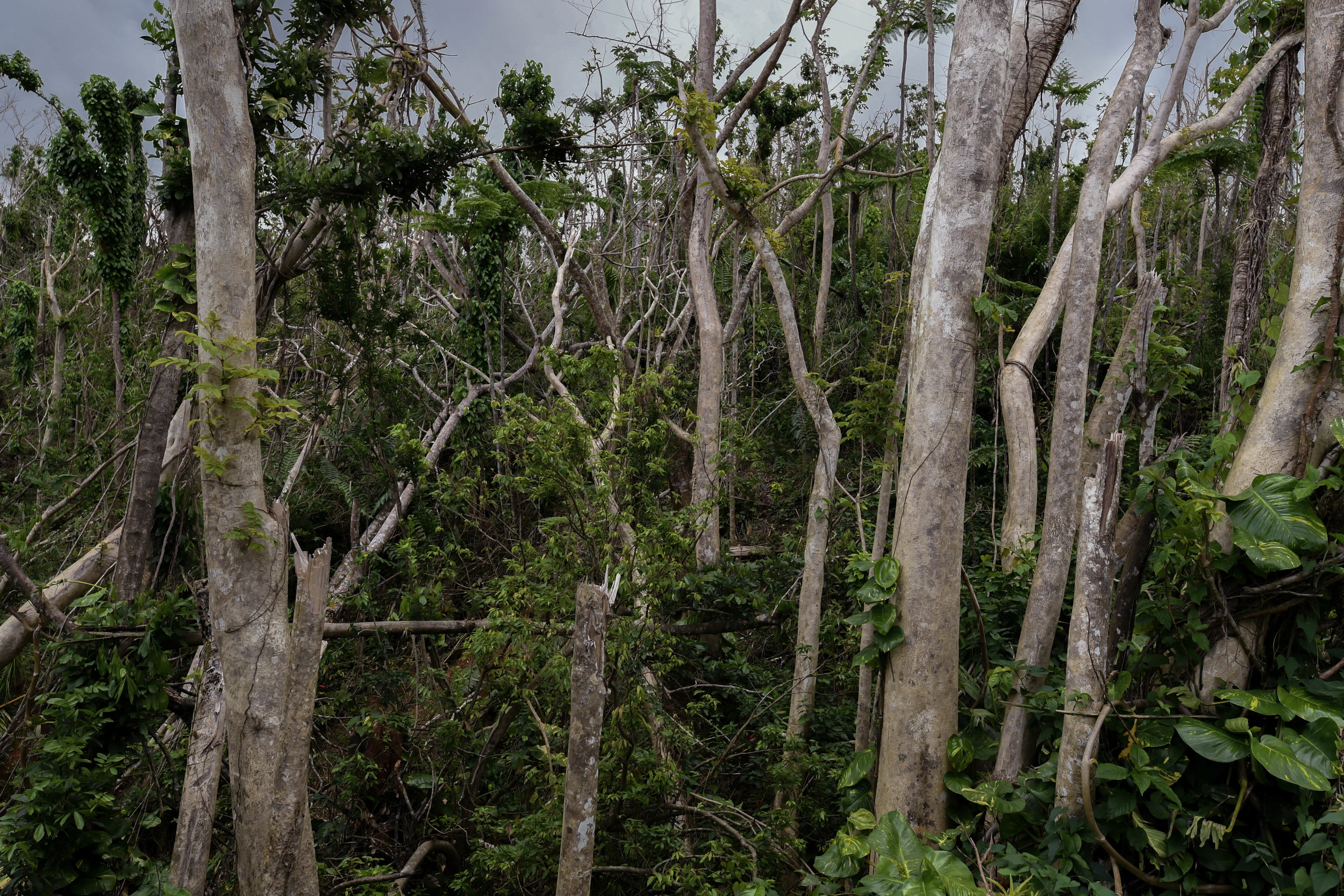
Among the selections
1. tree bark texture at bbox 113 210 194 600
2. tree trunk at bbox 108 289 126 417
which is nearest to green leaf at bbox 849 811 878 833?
tree bark texture at bbox 113 210 194 600

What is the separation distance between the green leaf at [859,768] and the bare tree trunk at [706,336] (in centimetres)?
325

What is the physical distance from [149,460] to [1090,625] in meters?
5.52

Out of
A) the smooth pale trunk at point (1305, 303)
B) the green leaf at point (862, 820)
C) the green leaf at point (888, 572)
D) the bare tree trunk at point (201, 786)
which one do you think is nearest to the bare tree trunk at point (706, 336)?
the green leaf at point (888, 572)

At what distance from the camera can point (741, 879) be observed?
433cm

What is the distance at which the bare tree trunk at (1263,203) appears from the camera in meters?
6.14

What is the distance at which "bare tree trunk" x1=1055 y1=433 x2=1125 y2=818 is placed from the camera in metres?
3.24

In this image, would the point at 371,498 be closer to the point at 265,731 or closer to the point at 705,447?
the point at 705,447

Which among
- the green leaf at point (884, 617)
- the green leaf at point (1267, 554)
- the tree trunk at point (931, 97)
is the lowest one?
the green leaf at point (884, 617)

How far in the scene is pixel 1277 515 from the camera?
3.10 m

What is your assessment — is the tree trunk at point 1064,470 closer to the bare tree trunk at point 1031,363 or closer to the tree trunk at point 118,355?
the bare tree trunk at point 1031,363

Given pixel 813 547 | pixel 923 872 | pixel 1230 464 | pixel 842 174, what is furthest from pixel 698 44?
pixel 923 872

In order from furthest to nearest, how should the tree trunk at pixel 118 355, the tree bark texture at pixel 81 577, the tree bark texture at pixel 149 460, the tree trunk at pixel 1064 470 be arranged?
the tree trunk at pixel 118 355
the tree bark texture at pixel 81 577
the tree bark texture at pixel 149 460
the tree trunk at pixel 1064 470

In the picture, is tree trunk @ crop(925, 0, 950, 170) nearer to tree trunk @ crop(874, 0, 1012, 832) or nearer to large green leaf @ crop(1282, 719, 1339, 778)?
tree trunk @ crop(874, 0, 1012, 832)

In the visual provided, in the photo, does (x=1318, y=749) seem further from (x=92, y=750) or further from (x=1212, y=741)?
(x=92, y=750)
